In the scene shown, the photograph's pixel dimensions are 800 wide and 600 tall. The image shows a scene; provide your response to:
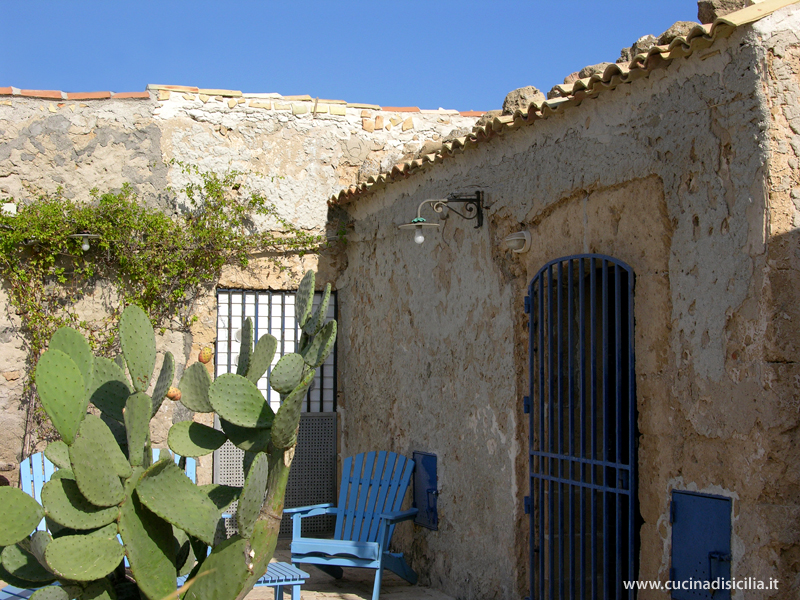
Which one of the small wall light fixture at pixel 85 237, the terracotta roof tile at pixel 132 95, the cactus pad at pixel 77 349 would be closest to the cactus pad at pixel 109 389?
the cactus pad at pixel 77 349

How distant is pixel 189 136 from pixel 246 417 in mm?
4530

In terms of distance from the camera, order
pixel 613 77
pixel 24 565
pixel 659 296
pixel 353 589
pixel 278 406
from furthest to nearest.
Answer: pixel 278 406, pixel 353 589, pixel 613 77, pixel 659 296, pixel 24 565

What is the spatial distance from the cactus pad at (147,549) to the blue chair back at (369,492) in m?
2.79

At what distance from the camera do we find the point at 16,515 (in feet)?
8.82

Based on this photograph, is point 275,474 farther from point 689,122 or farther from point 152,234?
point 152,234

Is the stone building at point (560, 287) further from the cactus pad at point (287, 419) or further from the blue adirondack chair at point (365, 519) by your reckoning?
the cactus pad at point (287, 419)

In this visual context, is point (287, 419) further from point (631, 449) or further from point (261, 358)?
point (631, 449)

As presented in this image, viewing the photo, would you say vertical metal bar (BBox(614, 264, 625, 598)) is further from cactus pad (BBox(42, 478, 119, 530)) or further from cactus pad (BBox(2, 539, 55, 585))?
cactus pad (BBox(2, 539, 55, 585))

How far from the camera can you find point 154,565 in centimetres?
284

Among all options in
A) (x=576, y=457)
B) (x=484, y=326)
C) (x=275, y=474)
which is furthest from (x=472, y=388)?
(x=275, y=474)

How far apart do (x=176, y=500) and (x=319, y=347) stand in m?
0.85

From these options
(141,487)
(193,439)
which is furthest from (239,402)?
(141,487)

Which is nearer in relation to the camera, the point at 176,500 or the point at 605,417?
the point at 176,500

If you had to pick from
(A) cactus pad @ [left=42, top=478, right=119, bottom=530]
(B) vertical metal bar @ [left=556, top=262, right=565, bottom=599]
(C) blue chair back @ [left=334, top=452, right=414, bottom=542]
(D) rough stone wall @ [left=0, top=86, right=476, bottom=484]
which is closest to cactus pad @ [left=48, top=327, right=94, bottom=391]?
(A) cactus pad @ [left=42, top=478, right=119, bottom=530]
